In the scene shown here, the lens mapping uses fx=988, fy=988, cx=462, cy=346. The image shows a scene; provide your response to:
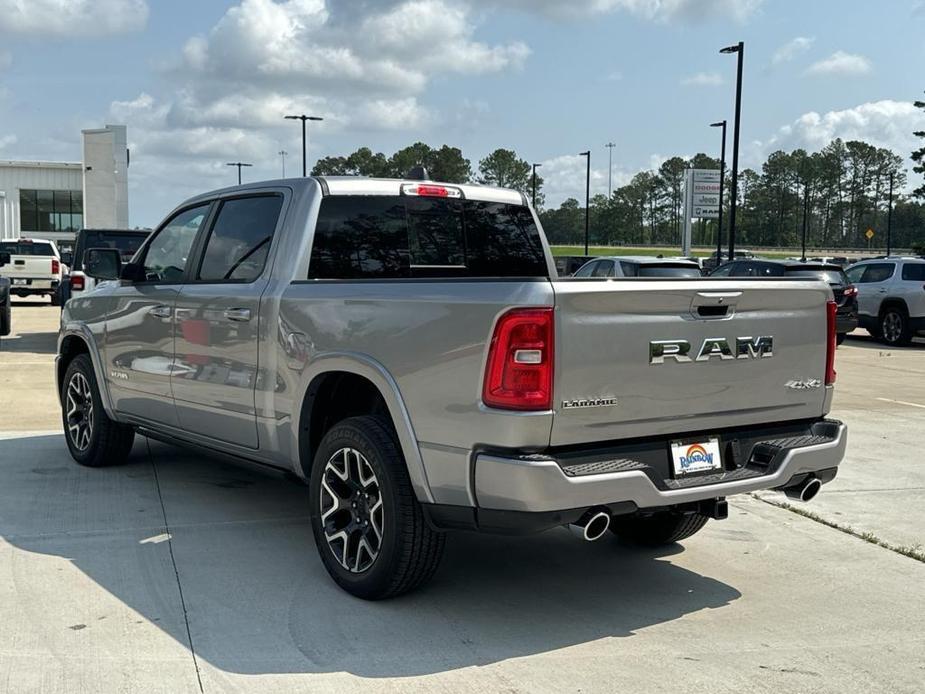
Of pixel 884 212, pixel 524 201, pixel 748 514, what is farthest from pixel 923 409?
pixel 884 212

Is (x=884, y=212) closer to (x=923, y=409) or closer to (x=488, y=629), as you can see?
(x=923, y=409)

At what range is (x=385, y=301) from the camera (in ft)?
14.1

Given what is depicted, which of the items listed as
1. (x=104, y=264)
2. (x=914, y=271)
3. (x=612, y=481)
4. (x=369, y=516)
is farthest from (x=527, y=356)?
(x=914, y=271)

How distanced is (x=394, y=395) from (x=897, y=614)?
2514 millimetres

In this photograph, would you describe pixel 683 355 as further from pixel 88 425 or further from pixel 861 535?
pixel 88 425

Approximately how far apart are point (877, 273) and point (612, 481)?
19.0 m

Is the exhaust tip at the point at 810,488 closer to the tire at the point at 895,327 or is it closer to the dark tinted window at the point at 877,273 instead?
the tire at the point at 895,327

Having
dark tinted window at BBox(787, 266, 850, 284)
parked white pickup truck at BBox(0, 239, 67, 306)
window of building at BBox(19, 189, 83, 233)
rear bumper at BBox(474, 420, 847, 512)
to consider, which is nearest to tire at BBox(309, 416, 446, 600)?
rear bumper at BBox(474, 420, 847, 512)

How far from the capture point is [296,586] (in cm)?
468

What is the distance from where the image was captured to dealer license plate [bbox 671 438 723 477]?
Answer: 4125mm

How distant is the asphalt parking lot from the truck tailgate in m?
0.90

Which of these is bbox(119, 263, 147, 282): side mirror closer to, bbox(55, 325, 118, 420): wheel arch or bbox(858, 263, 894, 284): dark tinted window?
bbox(55, 325, 118, 420): wheel arch

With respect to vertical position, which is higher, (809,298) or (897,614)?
(809,298)

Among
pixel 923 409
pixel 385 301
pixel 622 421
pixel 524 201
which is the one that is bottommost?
pixel 923 409
